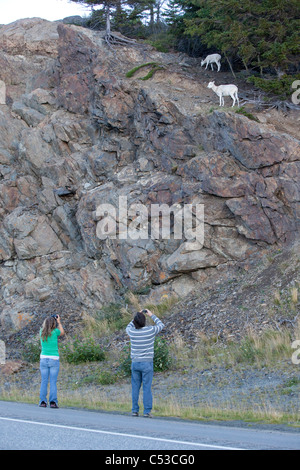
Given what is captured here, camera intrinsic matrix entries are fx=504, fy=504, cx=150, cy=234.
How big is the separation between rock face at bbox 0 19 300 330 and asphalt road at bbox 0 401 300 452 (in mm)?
11259

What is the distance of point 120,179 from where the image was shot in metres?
22.6

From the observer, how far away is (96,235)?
22.0m

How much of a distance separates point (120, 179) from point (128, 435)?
17012 millimetres

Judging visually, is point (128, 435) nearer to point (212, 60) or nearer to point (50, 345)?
point (50, 345)

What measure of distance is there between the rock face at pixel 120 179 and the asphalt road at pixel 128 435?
11.3m

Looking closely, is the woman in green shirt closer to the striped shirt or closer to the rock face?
the striped shirt

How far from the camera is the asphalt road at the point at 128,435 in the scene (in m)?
5.82

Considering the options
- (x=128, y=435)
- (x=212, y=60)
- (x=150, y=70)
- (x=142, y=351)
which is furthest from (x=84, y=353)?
(x=212, y=60)

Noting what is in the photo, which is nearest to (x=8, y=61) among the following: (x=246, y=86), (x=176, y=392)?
(x=246, y=86)

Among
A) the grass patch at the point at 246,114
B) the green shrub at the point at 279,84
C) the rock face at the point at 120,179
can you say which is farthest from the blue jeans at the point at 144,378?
the green shrub at the point at 279,84

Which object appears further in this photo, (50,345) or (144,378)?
(50,345)

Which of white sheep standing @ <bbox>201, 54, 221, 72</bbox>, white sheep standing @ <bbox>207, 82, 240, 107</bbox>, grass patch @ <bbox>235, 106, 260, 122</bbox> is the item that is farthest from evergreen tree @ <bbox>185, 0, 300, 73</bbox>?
grass patch @ <bbox>235, 106, 260, 122</bbox>

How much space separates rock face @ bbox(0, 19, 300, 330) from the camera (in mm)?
18906

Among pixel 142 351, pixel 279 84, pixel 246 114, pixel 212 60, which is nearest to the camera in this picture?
pixel 142 351
